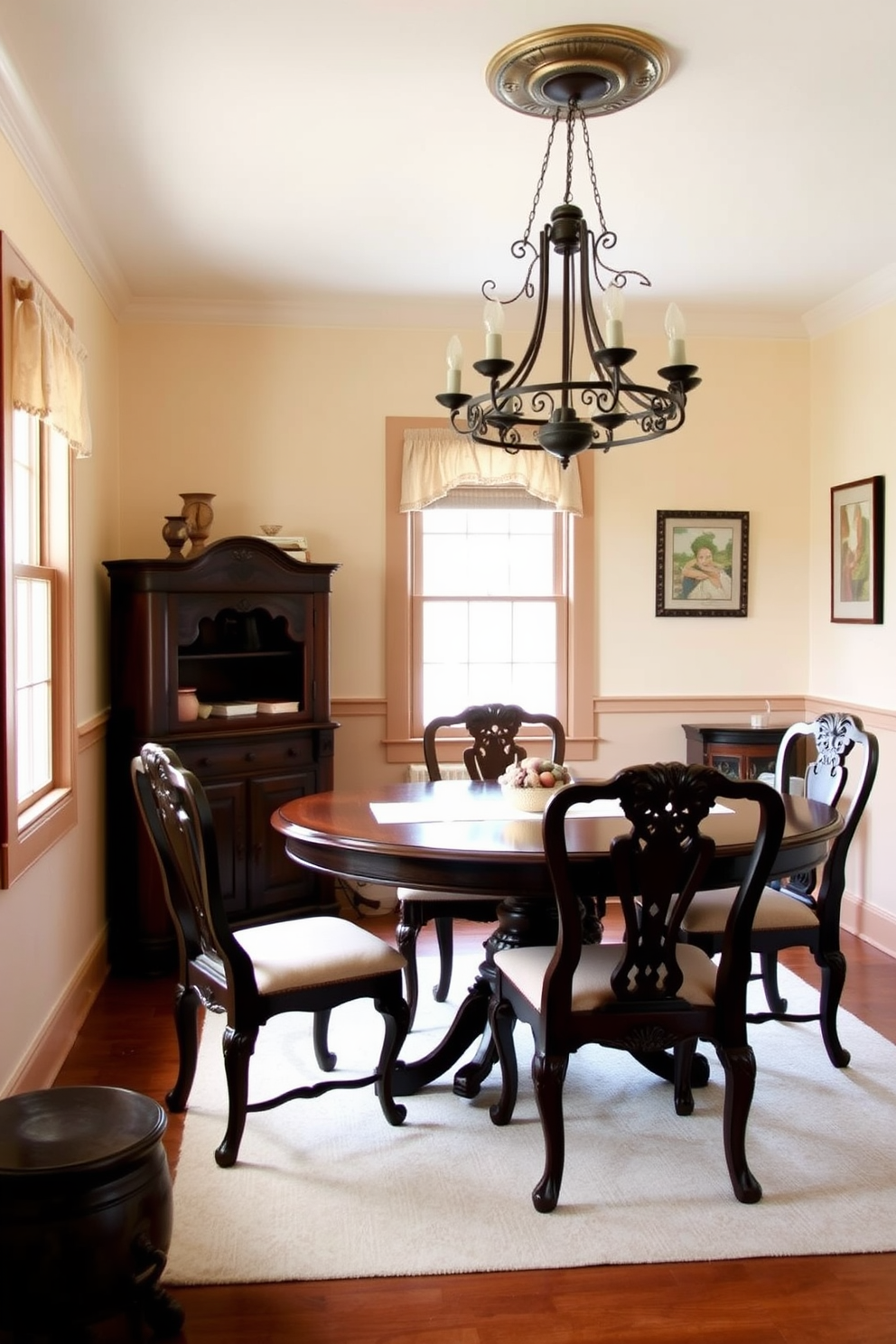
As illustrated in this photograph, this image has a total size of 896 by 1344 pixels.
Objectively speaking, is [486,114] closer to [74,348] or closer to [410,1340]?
[74,348]

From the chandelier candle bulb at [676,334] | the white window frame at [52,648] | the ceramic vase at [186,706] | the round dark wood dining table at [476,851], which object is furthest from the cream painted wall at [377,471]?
the chandelier candle bulb at [676,334]

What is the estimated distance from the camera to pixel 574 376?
5.30m

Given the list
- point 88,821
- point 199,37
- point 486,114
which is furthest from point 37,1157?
point 486,114

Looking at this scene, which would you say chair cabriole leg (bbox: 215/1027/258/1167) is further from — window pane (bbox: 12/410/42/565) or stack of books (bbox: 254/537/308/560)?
stack of books (bbox: 254/537/308/560)

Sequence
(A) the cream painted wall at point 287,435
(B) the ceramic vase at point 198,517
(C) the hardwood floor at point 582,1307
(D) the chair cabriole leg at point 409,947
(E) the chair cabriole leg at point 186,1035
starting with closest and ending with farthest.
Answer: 1. (C) the hardwood floor at point 582,1307
2. (E) the chair cabriole leg at point 186,1035
3. (D) the chair cabriole leg at point 409,947
4. (B) the ceramic vase at point 198,517
5. (A) the cream painted wall at point 287,435

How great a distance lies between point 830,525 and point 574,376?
1371 mm

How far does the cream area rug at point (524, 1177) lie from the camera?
244 centimetres

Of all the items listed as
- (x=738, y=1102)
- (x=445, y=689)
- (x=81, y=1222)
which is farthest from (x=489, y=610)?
(x=81, y=1222)

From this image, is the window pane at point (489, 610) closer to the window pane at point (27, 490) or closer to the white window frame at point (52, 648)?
the white window frame at point (52, 648)

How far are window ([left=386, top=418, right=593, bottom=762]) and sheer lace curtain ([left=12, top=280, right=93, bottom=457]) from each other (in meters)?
1.99

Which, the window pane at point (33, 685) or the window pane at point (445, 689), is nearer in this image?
the window pane at point (33, 685)

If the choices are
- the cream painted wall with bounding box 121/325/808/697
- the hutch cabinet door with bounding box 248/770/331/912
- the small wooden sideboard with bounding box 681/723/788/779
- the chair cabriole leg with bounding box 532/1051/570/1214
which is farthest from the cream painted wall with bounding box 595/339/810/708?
the chair cabriole leg with bounding box 532/1051/570/1214

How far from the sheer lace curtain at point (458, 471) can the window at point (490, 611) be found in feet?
0.23

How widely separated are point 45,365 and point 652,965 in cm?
220
